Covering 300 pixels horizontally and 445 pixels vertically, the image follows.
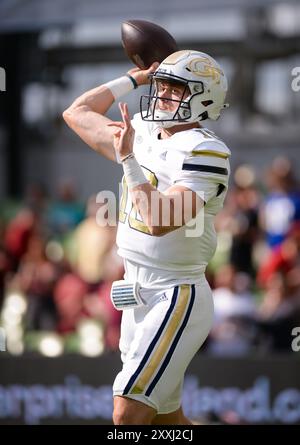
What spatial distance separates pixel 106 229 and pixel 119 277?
0.92 meters

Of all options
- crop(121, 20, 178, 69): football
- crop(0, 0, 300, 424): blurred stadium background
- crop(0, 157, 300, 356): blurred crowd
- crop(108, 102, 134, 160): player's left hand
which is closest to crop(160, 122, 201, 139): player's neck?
crop(108, 102, 134, 160): player's left hand

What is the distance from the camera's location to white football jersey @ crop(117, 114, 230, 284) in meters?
4.70

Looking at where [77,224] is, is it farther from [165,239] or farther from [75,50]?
[165,239]

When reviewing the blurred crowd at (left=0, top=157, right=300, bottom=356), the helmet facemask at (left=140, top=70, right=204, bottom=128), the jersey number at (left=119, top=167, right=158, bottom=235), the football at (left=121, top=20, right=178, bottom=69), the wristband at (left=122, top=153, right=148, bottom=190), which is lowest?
the blurred crowd at (left=0, top=157, right=300, bottom=356)

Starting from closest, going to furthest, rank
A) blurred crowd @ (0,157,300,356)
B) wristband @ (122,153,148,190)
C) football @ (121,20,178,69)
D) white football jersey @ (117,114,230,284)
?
1. wristband @ (122,153,148,190)
2. white football jersey @ (117,114,230,284)
3. football @ (121,20,178,69)
4. blurred crowd @ (0,157,300,356)

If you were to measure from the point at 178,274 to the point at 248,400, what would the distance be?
10.3ft

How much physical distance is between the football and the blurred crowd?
3.30 meters

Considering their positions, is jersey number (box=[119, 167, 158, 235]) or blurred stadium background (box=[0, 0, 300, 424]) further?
blurred stadium background (box=[0, 0, 300, 424])

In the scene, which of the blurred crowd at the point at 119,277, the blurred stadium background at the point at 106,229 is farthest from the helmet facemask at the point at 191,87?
the blurred crowd at the point at 119,277

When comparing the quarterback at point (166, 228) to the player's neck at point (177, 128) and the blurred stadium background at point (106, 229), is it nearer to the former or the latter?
the player's neck at point (177, 128)

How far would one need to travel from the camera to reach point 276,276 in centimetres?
859

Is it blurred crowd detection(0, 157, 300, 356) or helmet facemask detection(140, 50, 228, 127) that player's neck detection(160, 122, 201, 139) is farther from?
blurred crowd detection(0, 157, 300, 356)

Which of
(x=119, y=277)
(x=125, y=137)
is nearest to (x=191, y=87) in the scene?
(x=125, y=137)

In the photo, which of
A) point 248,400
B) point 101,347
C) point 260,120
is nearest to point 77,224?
point 101,347
